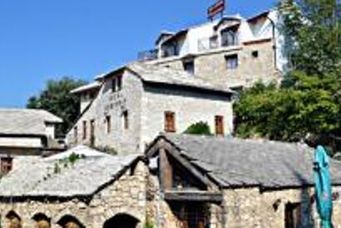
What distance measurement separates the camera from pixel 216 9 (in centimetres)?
6425

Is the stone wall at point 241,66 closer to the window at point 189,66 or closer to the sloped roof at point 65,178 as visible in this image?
the window at point 189,66

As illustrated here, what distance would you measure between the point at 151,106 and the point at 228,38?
19243 mm

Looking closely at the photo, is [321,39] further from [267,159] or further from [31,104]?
[31,104]

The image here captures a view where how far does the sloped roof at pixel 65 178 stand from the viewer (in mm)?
22141

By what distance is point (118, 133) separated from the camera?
4391cm

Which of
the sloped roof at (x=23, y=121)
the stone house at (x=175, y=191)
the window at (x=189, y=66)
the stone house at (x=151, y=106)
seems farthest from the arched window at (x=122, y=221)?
the window at (x=189, y=66)

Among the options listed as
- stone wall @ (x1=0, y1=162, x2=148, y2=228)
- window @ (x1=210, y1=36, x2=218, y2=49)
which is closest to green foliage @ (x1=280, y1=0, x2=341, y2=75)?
window @ (x1=210, y1=36, x2=218, y2=49)

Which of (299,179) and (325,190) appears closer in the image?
(325,190)

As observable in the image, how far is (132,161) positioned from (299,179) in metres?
5.91

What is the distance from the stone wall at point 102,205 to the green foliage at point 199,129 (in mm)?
18412

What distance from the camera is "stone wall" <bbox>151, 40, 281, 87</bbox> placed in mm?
54281

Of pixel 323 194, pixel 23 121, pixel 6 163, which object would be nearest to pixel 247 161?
pixel 323 194

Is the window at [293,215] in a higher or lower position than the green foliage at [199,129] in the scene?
lower

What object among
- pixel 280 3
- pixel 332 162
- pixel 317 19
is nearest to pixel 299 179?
pixel 332 162
